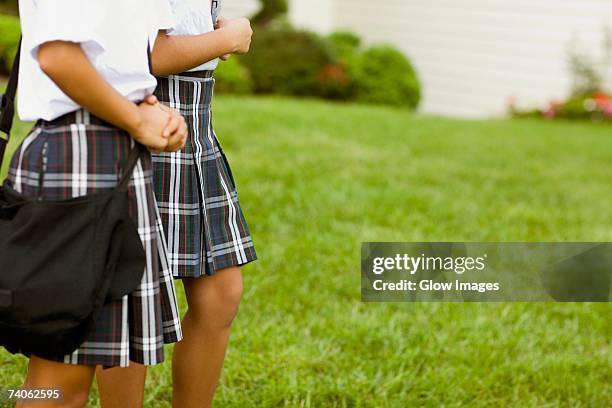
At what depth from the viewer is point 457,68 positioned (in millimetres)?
14461

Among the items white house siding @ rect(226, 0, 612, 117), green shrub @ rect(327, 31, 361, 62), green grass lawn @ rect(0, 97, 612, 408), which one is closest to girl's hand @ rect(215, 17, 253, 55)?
green grass lawn @ rect(0, 97, 612, 408)

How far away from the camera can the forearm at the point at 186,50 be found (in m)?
1.85

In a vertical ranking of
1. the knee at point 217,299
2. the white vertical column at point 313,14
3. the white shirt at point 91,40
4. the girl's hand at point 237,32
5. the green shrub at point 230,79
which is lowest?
the knee at point 217,299

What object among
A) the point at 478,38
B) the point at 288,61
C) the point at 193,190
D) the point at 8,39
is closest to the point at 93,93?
the point at 193,190

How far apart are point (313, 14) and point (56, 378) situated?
1393 centimetres

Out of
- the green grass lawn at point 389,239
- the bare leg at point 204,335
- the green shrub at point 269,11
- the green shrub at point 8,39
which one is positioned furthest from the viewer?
the green shrub at point 269,11

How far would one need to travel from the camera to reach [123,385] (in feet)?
6.62

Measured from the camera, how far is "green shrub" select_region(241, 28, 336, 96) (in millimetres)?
11531

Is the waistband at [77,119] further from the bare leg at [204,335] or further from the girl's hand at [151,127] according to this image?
the bare leg at [204,335]

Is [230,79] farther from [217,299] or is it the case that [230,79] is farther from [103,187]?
[103,187]

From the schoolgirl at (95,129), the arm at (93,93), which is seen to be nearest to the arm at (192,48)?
the schoolgirl at (95,129)

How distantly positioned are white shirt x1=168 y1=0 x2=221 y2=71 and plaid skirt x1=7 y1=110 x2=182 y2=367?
342 mm

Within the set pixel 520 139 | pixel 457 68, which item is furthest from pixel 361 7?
pixel 520 139

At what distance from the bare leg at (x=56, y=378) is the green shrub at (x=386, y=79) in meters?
11.1
